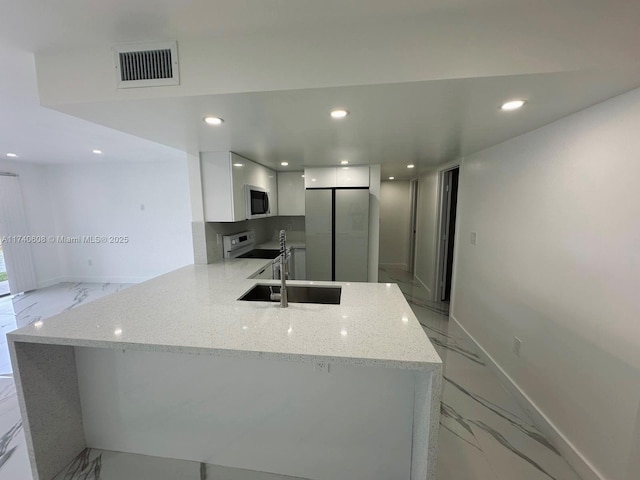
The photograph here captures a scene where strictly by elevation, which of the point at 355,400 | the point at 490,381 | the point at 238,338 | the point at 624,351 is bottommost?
the point at 490,381

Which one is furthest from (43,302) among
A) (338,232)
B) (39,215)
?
(338,232)

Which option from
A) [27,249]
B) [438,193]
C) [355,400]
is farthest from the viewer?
[27,249]

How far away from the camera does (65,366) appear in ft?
4.99

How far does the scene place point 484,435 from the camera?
1.73 m

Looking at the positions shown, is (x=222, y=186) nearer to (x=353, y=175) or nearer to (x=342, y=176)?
(x=342, y=176)

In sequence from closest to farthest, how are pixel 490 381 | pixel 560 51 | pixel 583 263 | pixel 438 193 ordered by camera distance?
pixel 560 51 < pixel 583 263 < pixel 490 381 < pixel 438 193

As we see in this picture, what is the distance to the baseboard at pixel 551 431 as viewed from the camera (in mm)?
1448

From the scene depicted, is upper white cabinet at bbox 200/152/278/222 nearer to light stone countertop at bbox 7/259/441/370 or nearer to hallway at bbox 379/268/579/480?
light stone countertop at bbox 7/259/441/370

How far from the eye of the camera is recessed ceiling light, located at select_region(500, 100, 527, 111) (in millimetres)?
1355

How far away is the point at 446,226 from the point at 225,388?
3.59 meters

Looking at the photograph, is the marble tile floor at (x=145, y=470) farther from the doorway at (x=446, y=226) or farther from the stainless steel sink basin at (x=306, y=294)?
the doorway at (x=446, y=226)

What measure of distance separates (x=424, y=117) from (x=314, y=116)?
2.23 feet

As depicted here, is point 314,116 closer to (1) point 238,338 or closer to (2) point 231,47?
(2) point 231,47

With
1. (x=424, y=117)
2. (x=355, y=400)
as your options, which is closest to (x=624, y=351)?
(x=355, y=400)
